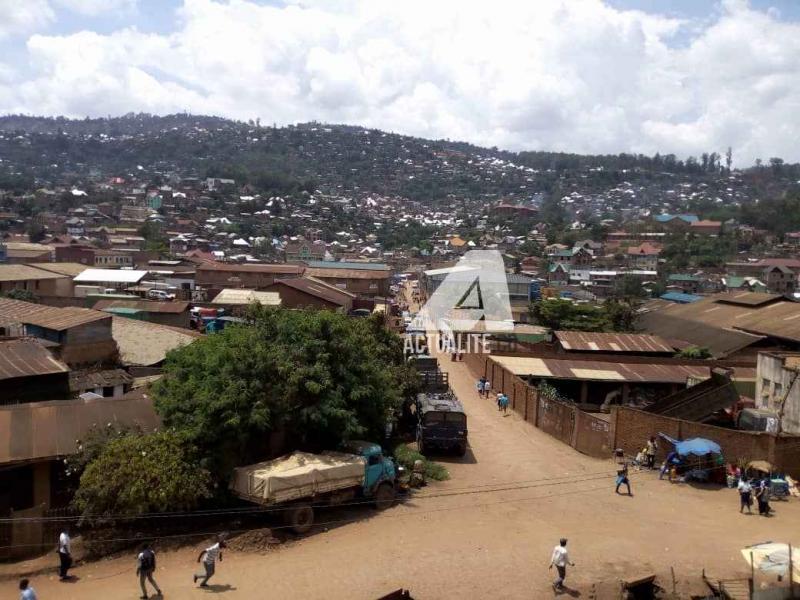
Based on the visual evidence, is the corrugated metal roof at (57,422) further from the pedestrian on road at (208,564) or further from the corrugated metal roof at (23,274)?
the corrugated metal roof at (23,274)

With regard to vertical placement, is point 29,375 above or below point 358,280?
below

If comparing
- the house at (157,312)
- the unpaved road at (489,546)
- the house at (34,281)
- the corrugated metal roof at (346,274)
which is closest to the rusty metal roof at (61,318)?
the house at (157,312)

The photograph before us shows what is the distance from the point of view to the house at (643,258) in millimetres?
86562

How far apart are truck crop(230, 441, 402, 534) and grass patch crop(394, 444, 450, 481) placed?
168 centimetres

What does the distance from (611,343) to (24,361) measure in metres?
24.0

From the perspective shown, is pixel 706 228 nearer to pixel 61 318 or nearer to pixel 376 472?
pixel 61 318

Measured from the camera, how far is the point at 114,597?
1020 cm

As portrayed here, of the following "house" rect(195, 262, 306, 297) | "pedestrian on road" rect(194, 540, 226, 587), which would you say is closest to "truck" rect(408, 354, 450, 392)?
"pedestrian on road" rect(194, 540, 226, 587)

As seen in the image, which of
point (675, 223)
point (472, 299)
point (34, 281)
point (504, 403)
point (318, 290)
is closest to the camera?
point (504, 403)

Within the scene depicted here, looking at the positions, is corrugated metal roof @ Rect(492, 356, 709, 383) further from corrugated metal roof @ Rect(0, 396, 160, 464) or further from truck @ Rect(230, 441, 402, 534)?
corrugated metal roof @ Rect(0, 396, 160, 464)

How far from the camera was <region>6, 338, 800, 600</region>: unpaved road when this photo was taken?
10.5 metres

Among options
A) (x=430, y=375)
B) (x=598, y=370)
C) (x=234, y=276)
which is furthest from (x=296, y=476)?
(x=234, y=276)

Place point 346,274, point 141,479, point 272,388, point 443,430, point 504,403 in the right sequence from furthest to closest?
1. point 346,274
2. point 504,403
3. point 443,430
4. point 272,388
5. point 141,479

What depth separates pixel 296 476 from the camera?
12242 millimetres
